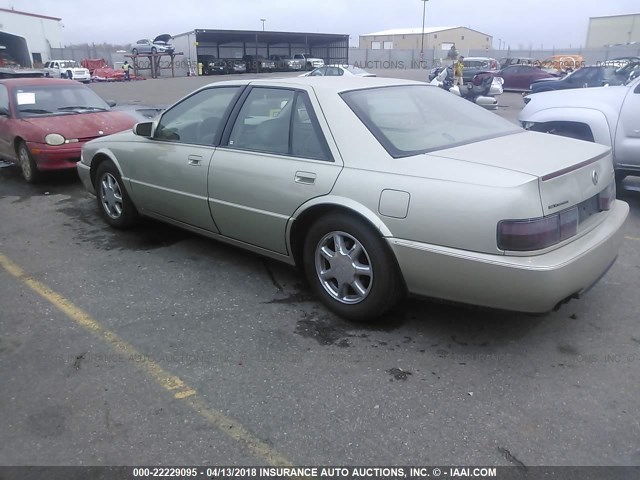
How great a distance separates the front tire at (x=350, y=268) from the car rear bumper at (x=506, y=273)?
125mm

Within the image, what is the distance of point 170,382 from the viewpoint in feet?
9.56

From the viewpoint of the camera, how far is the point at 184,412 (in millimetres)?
2672

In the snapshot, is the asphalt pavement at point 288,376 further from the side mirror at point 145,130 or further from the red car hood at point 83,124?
the red car hood at point 83,124

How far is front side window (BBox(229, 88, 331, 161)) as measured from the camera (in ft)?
11.8

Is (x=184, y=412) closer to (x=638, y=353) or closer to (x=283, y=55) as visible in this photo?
(x=638, y=353)

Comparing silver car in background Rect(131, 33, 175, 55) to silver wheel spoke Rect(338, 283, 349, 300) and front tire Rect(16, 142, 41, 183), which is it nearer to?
front tire Rect(16, 142, 41, 183)

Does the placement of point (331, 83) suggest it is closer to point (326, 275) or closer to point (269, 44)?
point (326, 275)

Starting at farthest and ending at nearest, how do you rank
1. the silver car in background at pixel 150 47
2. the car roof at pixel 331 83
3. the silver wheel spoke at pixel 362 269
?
1. the silver car in background at pixel 150 47
2. the car roof at pixel 331 83
3. the silver wheel spoke at pixel 362 269

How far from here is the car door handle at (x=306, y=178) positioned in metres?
3.45

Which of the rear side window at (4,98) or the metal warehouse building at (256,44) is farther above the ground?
the metal warehouse building at (256,44)

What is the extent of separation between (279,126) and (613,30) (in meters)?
86.9

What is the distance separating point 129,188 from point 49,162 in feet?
9.70

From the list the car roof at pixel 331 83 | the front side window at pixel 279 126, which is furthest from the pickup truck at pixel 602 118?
the front side window at pixel 279 126

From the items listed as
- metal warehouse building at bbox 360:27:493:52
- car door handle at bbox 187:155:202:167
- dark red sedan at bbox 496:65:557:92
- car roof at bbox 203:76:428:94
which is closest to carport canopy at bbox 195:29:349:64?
dark red sedan at bbox 496:65:557:92
